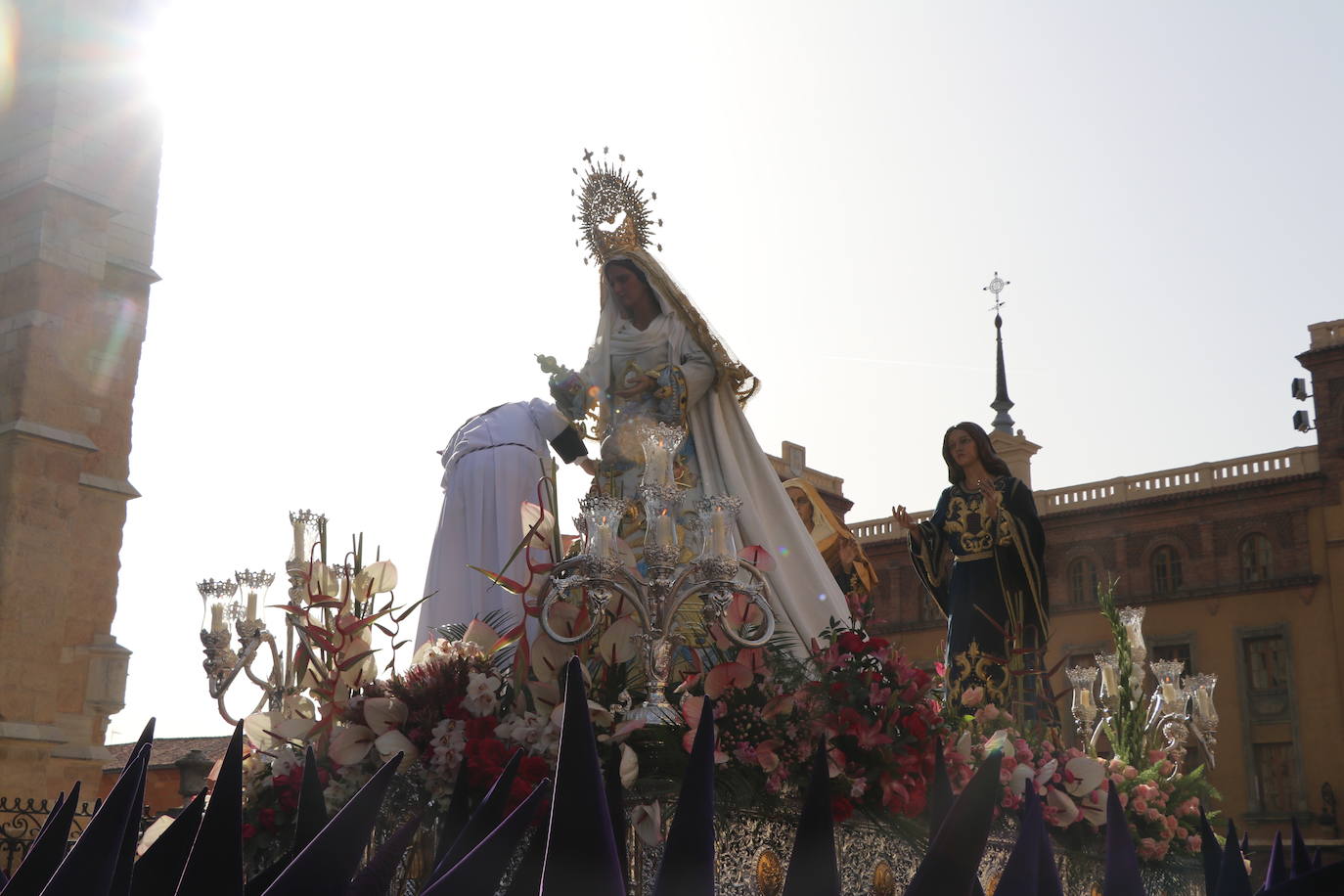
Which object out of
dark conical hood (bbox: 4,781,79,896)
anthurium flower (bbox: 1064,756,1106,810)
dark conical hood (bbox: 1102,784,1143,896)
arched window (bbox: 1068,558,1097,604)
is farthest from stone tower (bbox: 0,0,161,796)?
arched window (bbox: 1068,558,1097,604)

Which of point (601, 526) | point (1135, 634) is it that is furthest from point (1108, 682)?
point (601, 526)

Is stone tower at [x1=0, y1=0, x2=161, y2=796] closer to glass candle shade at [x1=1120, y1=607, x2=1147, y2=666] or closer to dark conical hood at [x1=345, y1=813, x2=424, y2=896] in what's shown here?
glass candle shade at [x1=1120, y1=607, x2=1147, y2=666]

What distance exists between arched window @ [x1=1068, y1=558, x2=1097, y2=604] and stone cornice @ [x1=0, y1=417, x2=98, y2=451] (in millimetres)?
29792

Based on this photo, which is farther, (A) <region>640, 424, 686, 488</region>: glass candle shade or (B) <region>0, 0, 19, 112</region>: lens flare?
(B) <region>0, 0, 19, 112</region>: lens flare

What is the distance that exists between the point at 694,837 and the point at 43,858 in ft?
1.81

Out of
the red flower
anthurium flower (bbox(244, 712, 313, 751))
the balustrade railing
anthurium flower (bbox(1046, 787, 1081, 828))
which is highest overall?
the balustrade railing

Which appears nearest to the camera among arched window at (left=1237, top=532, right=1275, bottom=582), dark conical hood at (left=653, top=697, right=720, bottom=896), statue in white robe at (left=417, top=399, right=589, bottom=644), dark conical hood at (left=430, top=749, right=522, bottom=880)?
dark conical hood at (left=653, top=697, right=720, bottom=896)

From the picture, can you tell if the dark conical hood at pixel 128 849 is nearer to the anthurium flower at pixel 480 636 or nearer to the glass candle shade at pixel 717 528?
the anthurium flower at pixel 480 636

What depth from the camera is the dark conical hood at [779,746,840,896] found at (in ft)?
3.14

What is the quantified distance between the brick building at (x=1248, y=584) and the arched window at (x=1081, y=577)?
0.13ft

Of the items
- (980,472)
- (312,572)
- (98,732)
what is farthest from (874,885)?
(98,732)

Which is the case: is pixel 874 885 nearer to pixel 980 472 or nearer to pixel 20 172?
pixel 980 472

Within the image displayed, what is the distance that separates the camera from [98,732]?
50.7ft

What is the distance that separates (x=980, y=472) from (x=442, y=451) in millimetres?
3279
